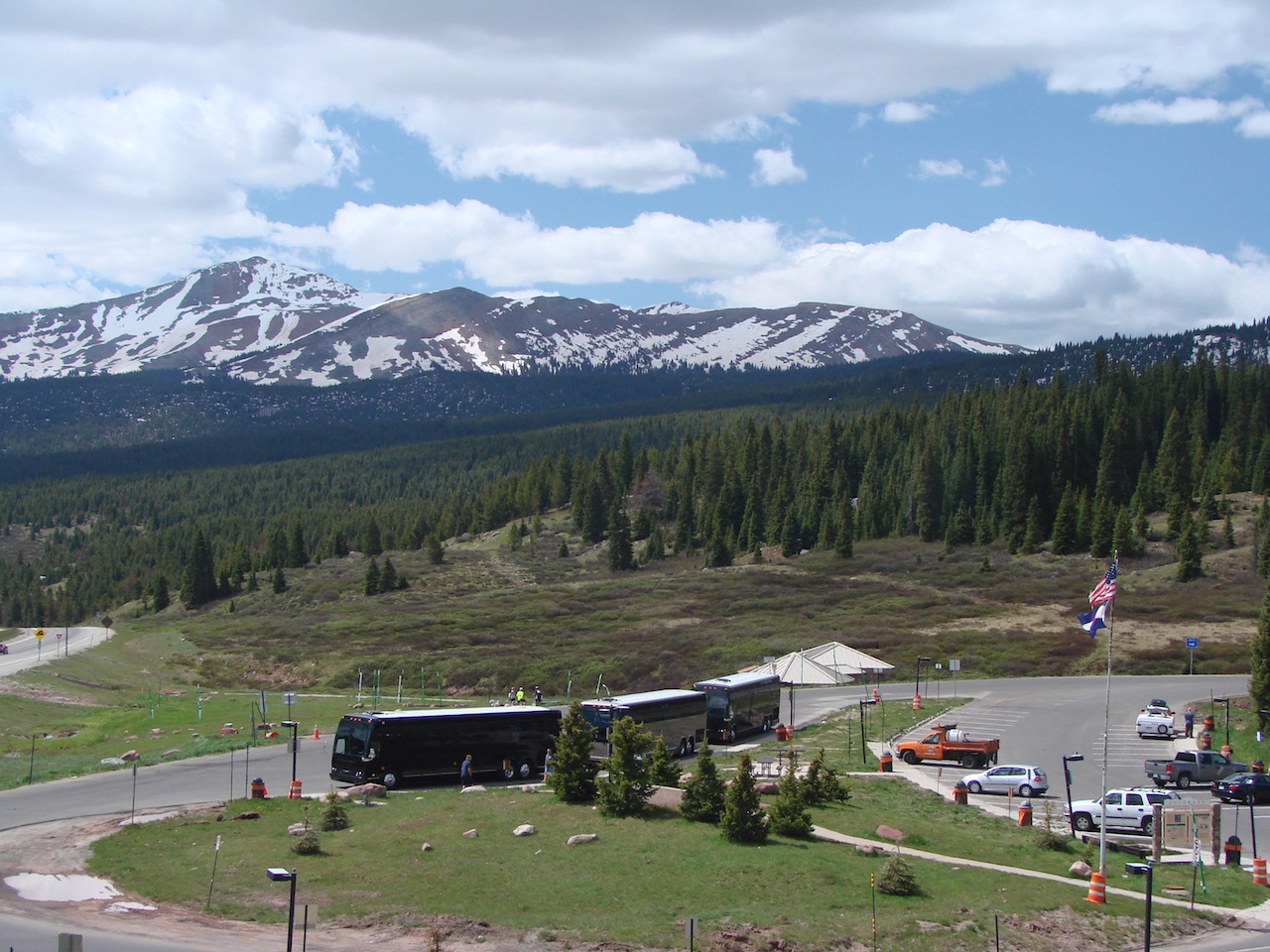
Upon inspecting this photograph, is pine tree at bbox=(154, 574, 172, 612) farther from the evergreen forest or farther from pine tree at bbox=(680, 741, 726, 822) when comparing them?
pine tree at bbox=(680, 741, 726, 822)

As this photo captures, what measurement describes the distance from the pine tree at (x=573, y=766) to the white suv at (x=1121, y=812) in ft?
41.2

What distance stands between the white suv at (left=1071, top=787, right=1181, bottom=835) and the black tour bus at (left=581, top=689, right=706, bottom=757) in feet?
45.1

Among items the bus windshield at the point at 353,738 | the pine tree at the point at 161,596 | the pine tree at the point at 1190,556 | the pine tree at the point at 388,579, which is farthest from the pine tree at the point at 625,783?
the pine tree at the point at 161,596

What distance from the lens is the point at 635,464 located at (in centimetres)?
17325

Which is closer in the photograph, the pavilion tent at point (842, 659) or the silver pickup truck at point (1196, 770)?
the silver pickup truck at point (1196, 770)

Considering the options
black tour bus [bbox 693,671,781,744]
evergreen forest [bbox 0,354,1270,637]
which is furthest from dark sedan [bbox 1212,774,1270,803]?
evergreen forest [bbox 0,354,1270,637]

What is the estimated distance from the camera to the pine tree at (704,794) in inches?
1080

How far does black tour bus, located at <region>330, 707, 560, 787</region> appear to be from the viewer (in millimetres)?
35188

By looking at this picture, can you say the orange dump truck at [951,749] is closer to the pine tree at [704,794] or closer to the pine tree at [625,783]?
the pine tree at [704,794]

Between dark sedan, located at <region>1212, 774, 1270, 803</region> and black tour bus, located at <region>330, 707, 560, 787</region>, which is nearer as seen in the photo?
dark sedan, located at <region>1212, 774, 1270, 803</region>

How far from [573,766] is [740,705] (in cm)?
1720

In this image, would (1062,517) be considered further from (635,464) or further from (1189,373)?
(635,464)

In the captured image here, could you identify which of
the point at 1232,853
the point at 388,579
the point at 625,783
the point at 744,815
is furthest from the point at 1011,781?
the point at 388,579

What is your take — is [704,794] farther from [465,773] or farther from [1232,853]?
[1232,853]
